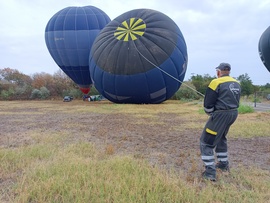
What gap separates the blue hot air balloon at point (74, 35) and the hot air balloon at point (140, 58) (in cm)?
511

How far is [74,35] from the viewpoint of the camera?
74.6ft

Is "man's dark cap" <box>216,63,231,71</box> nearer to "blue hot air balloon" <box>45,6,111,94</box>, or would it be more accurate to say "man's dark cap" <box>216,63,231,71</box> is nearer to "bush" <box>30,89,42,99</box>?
"blue hot air balloon" <box>45,6,111,94</box>

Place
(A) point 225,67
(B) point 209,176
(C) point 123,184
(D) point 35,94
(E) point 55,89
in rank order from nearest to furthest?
(C) point 123,184, (B) point 209,176, (A) point 225,67, (D) point 35,94, (E) point 55,89

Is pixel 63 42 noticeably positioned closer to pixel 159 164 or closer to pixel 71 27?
pixel 71 27

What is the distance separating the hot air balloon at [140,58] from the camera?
53.2ft

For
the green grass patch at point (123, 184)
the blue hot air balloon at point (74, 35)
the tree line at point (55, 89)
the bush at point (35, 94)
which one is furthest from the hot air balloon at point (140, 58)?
the bush at point (35, 94)

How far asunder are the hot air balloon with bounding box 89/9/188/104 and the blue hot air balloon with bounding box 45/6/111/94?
5.11 metres

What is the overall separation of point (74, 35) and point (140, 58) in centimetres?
839

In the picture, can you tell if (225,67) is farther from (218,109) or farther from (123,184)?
(123,184)

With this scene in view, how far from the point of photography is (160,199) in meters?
3.36

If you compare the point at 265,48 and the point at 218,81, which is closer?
the point at 218,81

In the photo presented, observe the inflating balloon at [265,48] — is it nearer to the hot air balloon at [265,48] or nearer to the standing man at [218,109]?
the hot air balloon at [265,48]

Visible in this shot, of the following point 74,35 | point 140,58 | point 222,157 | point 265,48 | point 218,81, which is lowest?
point 222,157

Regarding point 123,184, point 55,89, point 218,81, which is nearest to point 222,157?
point 218,81
